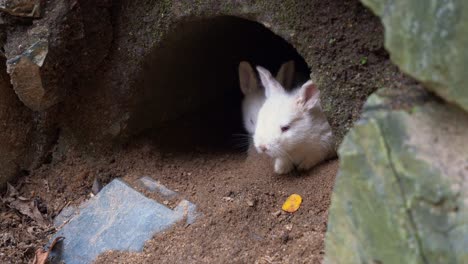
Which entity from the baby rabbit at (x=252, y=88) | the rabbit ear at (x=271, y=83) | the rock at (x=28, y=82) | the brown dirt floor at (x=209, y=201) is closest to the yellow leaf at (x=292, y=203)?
the brown dirt floor at (x=209, y=201)

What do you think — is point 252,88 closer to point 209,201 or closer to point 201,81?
point 201,81

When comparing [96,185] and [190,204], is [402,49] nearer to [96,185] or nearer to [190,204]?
[190,204]

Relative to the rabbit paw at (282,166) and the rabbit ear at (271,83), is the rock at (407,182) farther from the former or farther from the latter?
the rabbit ear at (271,83)

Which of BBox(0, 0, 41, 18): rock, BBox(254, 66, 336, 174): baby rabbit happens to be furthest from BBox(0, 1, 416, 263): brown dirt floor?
BBox(0, 0, 41, 18): rock

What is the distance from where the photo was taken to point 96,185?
3881 millimetres

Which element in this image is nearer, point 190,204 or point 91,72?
point 190,204

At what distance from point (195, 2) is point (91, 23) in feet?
2.27

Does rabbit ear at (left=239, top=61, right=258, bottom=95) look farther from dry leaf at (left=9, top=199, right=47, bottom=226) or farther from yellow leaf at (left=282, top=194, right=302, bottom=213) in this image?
dry leaf at (left=9, top=199, right=47, bottom=226)

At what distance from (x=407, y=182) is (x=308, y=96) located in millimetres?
2107

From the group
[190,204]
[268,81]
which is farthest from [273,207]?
[268,81]

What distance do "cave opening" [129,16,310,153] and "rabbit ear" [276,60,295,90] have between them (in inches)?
14.5

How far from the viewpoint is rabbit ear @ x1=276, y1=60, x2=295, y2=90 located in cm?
443

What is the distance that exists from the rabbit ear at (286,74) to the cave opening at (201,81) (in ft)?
1.20

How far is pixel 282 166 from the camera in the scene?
12.3ft
